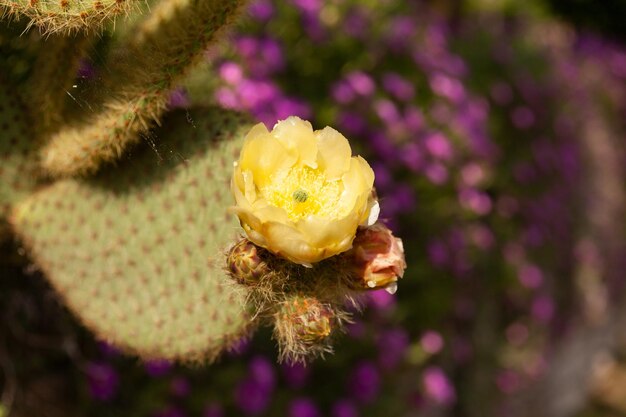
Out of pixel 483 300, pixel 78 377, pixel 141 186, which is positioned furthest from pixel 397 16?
pixel 141 186

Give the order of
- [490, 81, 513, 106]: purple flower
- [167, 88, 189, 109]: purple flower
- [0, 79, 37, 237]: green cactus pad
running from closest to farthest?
[167, 88, 189, 109]: purple flower < [0, 79, 37, 237]: green cactus pad < [490, 81, 513, 106]: purple flower

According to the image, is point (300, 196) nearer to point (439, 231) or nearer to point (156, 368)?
point (156, 368)

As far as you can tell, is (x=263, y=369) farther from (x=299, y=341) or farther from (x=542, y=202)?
(x=542, y=202)

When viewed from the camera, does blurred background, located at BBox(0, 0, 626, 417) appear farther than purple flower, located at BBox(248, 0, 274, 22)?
No

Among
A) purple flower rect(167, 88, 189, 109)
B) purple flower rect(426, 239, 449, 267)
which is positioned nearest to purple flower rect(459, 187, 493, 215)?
purple flower rect(426, 239, 449, 267)

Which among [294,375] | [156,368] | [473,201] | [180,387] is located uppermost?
[156,368]

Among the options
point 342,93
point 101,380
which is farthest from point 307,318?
point 342,93

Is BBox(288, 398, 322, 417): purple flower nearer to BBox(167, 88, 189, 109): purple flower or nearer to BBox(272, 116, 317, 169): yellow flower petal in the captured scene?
BBox(167, 88, 189, 109): purple flower
